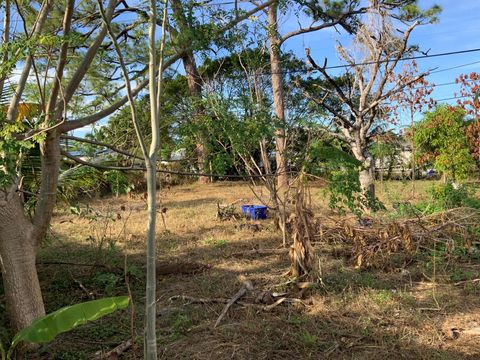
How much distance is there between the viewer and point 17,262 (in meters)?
3.52

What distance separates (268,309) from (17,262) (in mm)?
2202

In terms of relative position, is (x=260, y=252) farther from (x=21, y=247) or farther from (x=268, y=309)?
(x=21, y=247)

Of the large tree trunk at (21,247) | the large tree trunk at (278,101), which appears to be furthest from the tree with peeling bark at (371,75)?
the large tree trunk at (21,247)

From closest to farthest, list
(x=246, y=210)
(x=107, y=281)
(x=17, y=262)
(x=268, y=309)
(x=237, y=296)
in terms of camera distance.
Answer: (x=17, y=262)
(x=268, y=309)
(x=237, y=296)
(x=107, y=281)
(x=246, y=210)

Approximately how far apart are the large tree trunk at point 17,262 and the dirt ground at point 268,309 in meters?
0.34

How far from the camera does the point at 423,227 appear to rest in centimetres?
591

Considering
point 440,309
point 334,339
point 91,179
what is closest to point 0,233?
point 91,179

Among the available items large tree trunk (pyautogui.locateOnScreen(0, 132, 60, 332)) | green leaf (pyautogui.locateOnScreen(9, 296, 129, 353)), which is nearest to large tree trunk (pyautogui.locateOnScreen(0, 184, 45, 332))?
large tree trunk (pyautogui.locateOnScreen(0, 132, 60, 332))

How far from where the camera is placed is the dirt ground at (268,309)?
3400 mm

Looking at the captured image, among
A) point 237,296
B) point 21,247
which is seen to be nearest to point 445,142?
point 237,296

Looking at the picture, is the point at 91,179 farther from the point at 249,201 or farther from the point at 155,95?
the point at 249,201

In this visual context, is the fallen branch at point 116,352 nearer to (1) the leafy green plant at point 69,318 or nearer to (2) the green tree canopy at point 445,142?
(1) the leafy green plant at point 69,318

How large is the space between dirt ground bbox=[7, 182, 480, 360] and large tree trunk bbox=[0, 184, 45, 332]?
1.12 ft

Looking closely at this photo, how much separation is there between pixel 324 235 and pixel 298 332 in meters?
2.81
